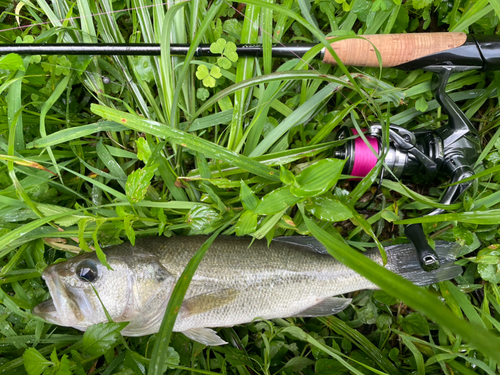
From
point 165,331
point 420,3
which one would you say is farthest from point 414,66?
point 165,331

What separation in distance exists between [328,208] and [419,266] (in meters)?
0.73

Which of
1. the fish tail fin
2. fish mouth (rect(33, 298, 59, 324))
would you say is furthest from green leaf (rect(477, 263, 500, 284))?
fish mouth (rect(33, 298, 59, 324))

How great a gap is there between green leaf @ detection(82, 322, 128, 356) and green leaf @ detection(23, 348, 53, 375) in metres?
0.23

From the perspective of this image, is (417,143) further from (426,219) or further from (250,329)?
(250,329)

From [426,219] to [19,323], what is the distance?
99.1 inches

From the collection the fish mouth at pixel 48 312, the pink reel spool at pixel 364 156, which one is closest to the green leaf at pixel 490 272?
the pink reel spool at pixel 364 156

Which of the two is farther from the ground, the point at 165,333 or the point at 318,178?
the point at 318,178

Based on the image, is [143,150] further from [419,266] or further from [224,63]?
[419,266]

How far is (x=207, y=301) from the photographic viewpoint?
65.3 inches

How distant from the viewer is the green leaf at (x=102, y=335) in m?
1.51

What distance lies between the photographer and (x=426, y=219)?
1.68 meters

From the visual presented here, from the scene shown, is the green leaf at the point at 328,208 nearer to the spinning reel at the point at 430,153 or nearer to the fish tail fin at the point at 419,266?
the spinning reel at the point at 430,153

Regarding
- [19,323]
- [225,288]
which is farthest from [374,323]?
[19,323]

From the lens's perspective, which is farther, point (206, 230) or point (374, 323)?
point (374, 323)
